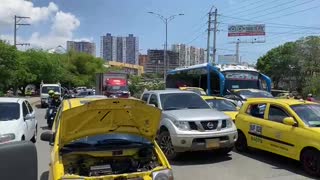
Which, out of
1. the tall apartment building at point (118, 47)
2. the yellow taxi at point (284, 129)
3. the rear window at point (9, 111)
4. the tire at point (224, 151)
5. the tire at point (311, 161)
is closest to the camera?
the tire at point (311, 161)

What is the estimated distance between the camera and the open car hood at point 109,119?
584 cm

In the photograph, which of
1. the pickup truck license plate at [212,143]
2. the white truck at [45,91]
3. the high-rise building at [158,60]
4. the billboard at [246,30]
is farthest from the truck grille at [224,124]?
the high-rise building at [158,60]

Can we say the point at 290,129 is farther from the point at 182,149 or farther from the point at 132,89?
the point at 132,89

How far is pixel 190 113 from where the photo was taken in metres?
10.8

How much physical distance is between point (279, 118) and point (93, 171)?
18.9 ft

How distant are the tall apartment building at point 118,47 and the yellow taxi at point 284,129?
131580 millimetres

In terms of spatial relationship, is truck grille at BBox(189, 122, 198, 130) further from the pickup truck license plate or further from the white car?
the white car

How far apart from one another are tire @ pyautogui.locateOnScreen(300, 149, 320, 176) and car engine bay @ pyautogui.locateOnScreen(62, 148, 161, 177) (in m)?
Answer: 4.09

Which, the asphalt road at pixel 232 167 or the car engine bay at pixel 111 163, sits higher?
the car engine bay at pixel 111 163

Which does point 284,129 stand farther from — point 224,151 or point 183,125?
point 183,125

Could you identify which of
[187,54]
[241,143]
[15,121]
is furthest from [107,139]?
[187,54]

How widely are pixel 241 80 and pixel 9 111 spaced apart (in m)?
16.4

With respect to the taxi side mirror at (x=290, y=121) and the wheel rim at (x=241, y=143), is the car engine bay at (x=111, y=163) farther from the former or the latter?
the wheel rim at (x=241, y=143)

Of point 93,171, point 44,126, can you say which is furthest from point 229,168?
point 44,126
